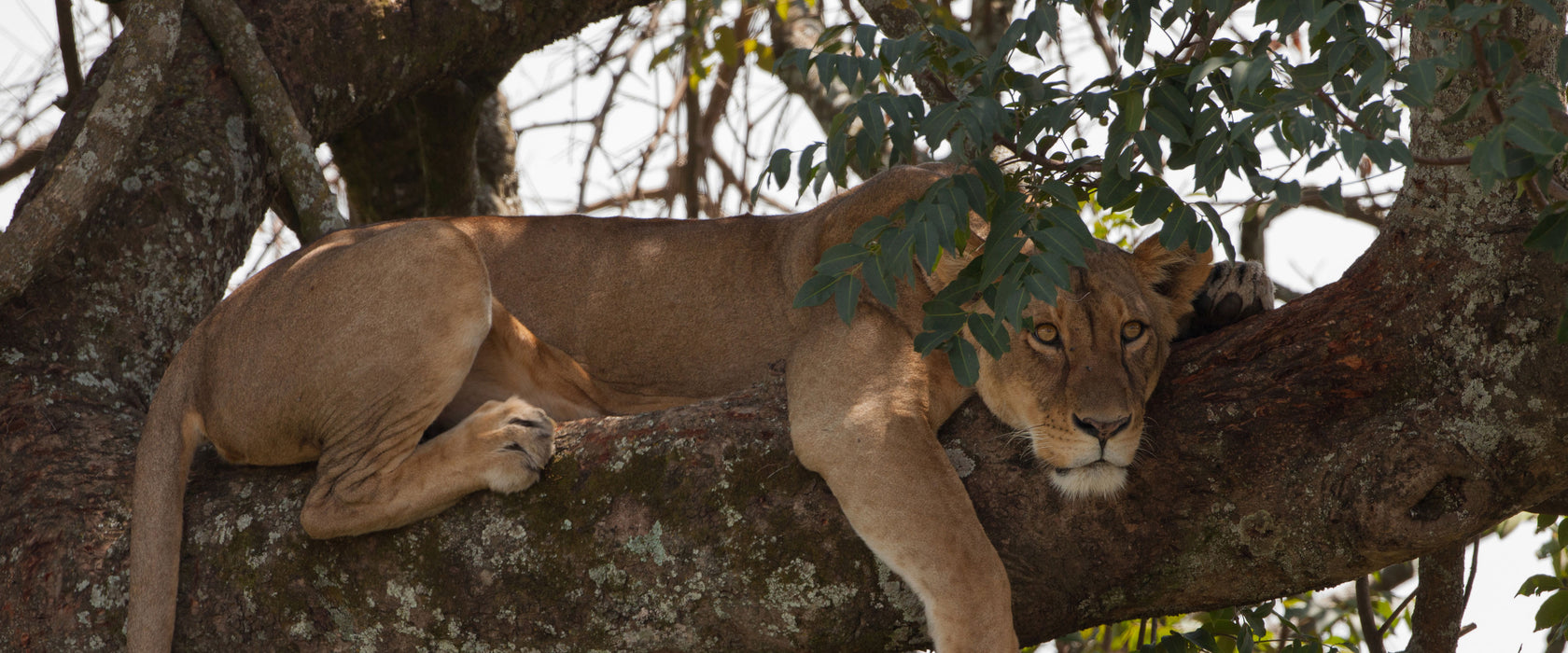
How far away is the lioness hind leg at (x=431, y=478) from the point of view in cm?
297

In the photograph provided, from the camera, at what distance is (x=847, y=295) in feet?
7.73

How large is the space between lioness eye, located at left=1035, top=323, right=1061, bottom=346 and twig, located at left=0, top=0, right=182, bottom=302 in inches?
112

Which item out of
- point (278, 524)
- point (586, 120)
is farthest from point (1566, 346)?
point (586, 120)

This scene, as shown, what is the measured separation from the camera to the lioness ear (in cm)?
330

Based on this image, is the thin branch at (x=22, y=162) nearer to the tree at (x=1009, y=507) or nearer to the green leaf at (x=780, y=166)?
the tree at (x=1009, y=507)

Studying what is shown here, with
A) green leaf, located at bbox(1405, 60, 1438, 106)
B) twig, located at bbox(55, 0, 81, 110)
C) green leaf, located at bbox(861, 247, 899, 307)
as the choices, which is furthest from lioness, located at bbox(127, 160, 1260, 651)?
twig, located at bbox(55, 0, 81, 110)

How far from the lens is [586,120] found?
7262mm

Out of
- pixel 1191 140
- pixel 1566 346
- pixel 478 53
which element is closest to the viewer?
pixel 1191 140

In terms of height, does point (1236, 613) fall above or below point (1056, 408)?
below

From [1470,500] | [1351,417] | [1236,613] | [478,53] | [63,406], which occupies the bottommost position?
[1236,613]

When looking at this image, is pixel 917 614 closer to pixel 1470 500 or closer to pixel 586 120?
pixel 1470 500

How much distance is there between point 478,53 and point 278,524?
2.70m

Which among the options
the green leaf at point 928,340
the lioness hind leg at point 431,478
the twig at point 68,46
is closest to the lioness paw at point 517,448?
the lioness hind leg at point 431,478

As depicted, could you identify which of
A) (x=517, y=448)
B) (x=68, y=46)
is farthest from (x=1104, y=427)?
(x=68, y=46)
